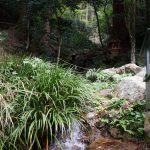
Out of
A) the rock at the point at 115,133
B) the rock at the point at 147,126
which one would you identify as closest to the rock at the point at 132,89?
the rock at the point at 115,133

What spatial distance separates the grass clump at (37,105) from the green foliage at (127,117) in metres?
0.47

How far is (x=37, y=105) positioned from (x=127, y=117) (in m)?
1.36

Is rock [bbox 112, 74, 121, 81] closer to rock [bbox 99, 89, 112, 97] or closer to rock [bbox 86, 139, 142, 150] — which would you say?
rock [bbox 99, 89, 112, 97]

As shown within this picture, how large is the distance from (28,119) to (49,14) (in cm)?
718

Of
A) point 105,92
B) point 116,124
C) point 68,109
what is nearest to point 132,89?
point 105,92

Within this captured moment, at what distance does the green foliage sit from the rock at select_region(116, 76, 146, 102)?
8.2 inches

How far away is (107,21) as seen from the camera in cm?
1458

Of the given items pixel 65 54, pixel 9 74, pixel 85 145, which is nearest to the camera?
pixel 85 145

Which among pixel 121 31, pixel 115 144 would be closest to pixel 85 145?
pixel 115 144

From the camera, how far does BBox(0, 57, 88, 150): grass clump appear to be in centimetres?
488

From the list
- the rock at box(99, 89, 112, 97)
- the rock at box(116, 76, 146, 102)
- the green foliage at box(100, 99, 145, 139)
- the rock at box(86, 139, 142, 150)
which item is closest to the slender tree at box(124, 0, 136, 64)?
the rock at box(99, 89, 112, 97)

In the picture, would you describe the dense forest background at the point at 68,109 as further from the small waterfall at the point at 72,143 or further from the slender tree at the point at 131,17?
the slender tree at the point at 131,17

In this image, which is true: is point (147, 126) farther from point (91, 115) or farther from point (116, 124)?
point (91, 115)

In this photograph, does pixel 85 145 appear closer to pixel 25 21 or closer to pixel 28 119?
pixel 28 119
